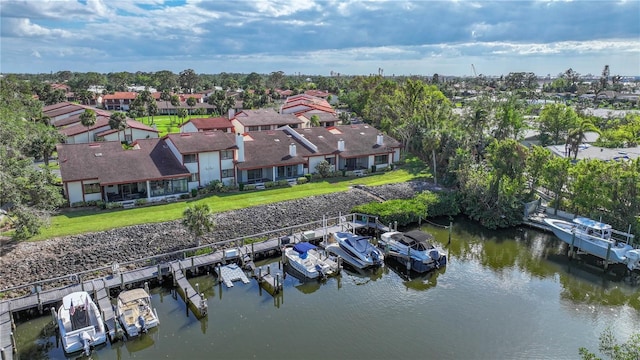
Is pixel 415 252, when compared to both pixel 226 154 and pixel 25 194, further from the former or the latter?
pixel 25 194

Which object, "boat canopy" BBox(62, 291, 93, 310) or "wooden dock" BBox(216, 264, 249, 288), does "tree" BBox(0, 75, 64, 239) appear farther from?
"wooden dock" BBox(216, 264, 249, 288)

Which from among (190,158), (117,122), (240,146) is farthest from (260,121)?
(190,158)

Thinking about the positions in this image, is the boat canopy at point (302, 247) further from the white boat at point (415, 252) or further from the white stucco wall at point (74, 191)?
the white stucco wall at point (74, 191)

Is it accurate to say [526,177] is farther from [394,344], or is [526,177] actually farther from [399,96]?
[399,96]

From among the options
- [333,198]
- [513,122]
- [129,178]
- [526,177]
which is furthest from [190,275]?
[513,122]

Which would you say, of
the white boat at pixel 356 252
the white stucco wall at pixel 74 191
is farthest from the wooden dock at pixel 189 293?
the white stucco wall at pixel 74 191

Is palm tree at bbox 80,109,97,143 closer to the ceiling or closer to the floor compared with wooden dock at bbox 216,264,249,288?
closer to the ceiling

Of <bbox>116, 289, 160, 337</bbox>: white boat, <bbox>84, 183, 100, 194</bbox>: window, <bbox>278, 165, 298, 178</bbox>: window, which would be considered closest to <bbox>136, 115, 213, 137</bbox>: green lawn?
<bbox>278, 165, 298, 178</bbox>: window
